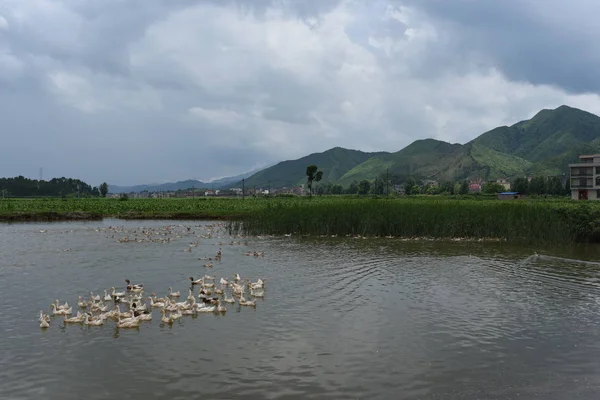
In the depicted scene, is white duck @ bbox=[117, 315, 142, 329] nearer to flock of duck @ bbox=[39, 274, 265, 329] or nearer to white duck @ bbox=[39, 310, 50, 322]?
flock of duck @ bbox=[39, 274, 265, 329]

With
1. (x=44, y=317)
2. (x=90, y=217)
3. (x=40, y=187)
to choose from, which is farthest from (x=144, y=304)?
(x=40, y=187)

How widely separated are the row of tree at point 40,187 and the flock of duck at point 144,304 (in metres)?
154

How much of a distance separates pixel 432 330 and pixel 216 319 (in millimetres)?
5846

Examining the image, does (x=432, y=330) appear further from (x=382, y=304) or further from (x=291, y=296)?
(x=291, y=296)

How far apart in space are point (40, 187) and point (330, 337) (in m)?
180

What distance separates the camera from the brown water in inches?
388

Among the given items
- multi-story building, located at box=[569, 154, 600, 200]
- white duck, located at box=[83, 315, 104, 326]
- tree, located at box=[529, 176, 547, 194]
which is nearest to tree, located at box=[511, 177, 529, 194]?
tree, located at box=[529, 176, 547, 194]

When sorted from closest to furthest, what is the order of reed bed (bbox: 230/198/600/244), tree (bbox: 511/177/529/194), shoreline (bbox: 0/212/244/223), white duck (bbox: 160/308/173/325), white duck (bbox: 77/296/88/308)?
1. white duck (bbox: 160/308/173/325)
2. white duck (bbox: 77/296/88/308)
3. reed bed (bbox: 230/198/600/244)
4. shoreline (bbox: 0/212/244/223)
5. tree (bbox: 511/177/529/194)

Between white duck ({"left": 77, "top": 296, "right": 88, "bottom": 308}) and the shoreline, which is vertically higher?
the shoreline

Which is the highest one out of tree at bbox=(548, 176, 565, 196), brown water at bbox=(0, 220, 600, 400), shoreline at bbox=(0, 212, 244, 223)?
tree at bbox=(548, 176, 565, 196)

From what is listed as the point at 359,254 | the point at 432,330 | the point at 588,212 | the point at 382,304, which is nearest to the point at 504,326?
the point at 432,330

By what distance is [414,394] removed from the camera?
951cm

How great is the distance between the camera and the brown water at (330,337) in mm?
9852

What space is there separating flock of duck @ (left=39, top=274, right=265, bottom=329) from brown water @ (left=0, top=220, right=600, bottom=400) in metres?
0.29
